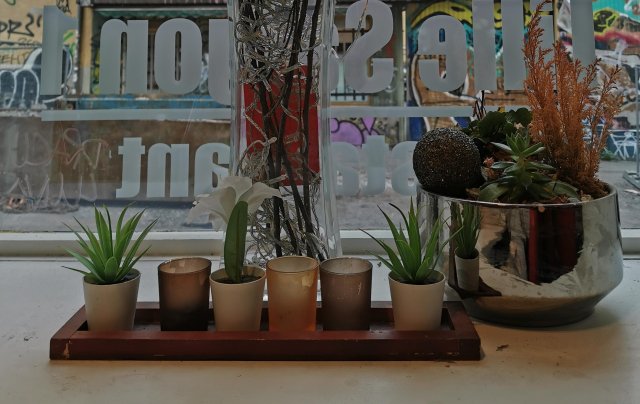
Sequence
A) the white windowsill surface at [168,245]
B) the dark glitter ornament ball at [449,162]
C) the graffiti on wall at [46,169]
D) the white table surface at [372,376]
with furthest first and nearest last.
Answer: the graffiti on wall at [46,169] < the white windowsill surface at [168,245] < the dark glitter ornament ball at [449,162] < the white table surface at [372,376]

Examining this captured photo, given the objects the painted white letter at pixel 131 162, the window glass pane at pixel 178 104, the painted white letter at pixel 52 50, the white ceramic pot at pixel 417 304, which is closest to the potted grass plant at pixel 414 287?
the white ceramic pot at pixel 417 304

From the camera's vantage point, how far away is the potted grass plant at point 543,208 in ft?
1.56

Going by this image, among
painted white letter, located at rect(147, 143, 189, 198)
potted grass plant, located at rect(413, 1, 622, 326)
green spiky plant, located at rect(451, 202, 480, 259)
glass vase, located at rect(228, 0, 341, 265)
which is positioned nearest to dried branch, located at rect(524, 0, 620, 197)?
potted grass plant, located at rect(413, 1, 622, 326)

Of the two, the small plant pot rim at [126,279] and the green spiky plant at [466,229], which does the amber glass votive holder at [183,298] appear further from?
the green spiky plant at [466,229]

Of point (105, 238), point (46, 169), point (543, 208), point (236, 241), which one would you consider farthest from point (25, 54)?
point (543, 208)

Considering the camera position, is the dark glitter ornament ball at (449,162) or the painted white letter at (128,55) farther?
the painted white letter at (128,55)

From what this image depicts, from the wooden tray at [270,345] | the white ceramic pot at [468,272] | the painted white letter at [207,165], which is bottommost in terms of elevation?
the wooden tray at [270,345]

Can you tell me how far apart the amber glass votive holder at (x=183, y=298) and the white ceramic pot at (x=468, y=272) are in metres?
0.26

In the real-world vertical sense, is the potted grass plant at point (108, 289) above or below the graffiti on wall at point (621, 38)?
below

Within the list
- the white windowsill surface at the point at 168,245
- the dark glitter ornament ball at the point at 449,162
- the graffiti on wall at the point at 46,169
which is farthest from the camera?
the graffiti on wall at the point at 46,169

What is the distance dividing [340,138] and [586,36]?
1.52 ft

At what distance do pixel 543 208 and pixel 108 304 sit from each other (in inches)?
16.8

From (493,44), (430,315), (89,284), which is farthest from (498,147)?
(89,284)

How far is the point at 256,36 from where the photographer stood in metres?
0.56
